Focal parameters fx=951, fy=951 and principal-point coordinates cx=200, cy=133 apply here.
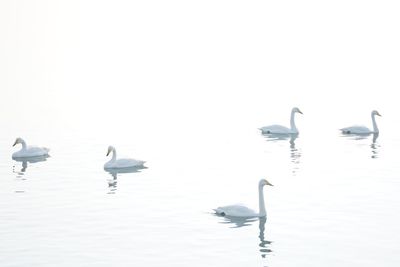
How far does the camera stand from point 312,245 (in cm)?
3048

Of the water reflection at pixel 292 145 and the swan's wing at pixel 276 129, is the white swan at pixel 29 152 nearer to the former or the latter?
the water reflection at pixel 292 145

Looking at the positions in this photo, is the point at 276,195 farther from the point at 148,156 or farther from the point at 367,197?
the point at 148,156

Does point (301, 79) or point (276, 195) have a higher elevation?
point (301, 79)

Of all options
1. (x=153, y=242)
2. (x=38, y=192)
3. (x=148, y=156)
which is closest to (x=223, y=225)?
(x=153, y=242)

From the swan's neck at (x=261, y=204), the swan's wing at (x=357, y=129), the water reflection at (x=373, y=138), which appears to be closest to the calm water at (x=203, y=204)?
the water reflection at (x=373, y=138)

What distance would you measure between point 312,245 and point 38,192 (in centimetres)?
1389

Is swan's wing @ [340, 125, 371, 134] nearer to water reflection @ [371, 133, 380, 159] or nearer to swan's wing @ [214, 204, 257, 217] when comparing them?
water reflection @ [371, 133, 380, 159]

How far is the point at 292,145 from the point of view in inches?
2119

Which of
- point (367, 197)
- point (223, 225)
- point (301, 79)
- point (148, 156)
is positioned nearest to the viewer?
point (223, 225)

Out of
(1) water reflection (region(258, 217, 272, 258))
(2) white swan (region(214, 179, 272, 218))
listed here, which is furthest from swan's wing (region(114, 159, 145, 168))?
(1) water reflection (region(258, 217, 272, 258))

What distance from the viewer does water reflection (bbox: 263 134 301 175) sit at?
1834 inches

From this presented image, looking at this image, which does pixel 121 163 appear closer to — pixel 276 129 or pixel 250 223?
pixel 250 223

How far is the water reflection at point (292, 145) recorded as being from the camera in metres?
46.6

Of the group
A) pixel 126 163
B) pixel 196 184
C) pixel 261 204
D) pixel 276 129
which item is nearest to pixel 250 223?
pixel 261 204
